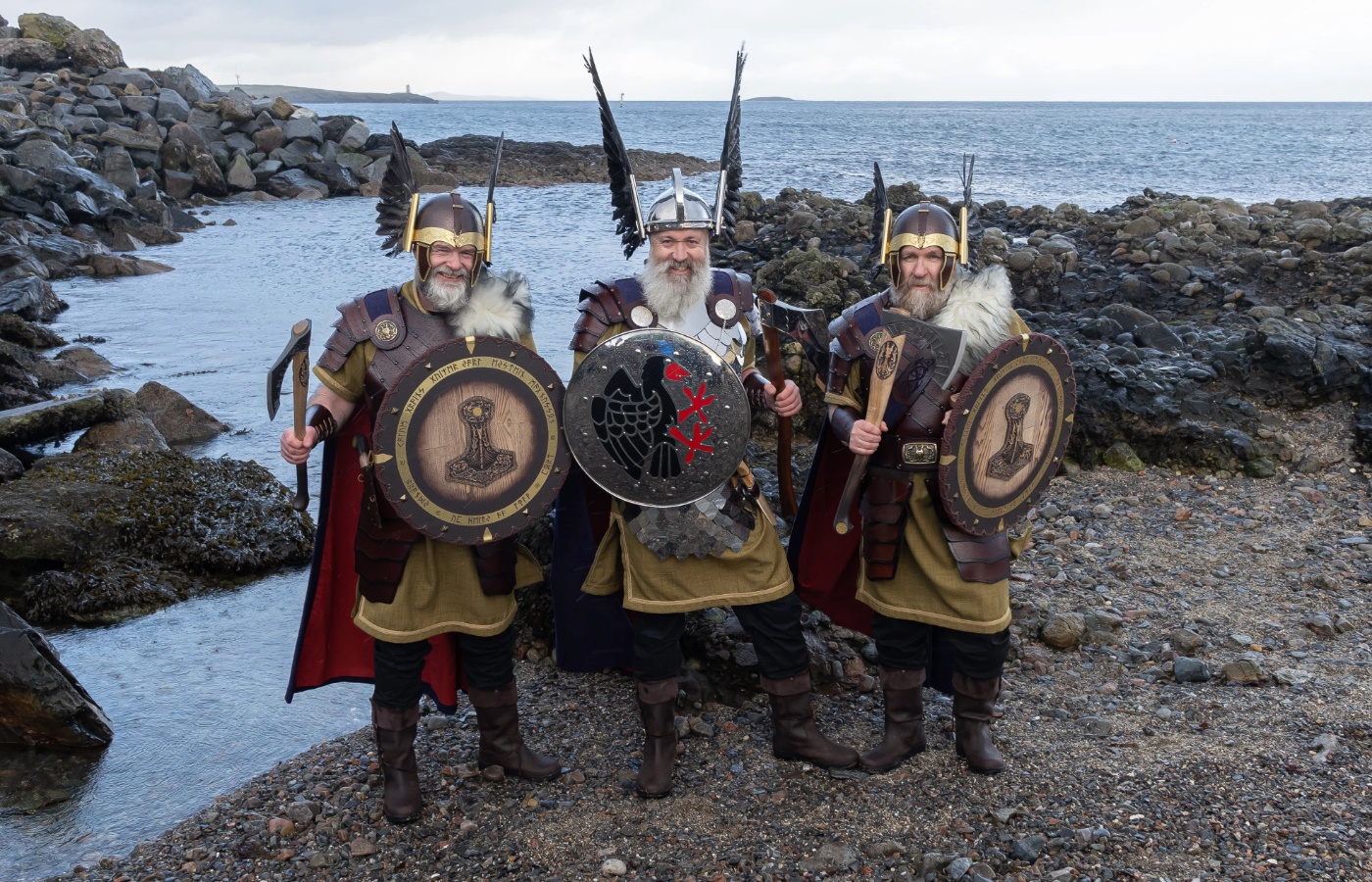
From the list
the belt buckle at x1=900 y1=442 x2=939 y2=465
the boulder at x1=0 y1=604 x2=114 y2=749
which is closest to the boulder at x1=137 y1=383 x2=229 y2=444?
the boulder at x1=0 y1=604 x2=114 y2=749

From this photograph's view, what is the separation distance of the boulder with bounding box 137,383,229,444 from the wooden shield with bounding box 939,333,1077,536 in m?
6.76

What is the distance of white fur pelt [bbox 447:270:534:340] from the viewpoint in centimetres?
337

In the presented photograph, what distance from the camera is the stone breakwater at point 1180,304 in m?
6.87

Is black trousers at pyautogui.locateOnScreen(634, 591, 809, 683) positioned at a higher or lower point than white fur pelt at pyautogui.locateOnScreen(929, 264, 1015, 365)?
lower

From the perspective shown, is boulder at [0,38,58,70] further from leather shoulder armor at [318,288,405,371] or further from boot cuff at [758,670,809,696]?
boot cuff at [758,670,809,696]

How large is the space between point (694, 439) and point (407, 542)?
0.96 m

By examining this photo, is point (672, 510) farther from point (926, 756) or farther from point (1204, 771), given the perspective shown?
point (1204, 771)

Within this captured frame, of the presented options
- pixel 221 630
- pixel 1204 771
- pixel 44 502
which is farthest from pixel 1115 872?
pixel 44 502

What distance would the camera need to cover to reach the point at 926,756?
3783mm

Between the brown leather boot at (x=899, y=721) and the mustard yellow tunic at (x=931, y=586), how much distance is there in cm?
26

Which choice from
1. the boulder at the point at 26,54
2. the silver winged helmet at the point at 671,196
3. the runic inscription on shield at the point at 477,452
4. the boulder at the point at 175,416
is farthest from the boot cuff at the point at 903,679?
the boulder at the point at 26,54

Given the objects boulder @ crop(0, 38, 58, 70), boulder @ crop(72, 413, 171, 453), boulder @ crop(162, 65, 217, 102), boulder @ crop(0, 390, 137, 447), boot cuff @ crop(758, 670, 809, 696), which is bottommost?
boulder @ crop(72, 413, 171, 453)


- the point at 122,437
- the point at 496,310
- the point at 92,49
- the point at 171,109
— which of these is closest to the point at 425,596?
the point at 496,310

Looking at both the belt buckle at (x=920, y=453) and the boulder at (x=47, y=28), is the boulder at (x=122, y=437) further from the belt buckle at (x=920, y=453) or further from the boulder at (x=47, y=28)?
the boulder at (x=47, y=28)
